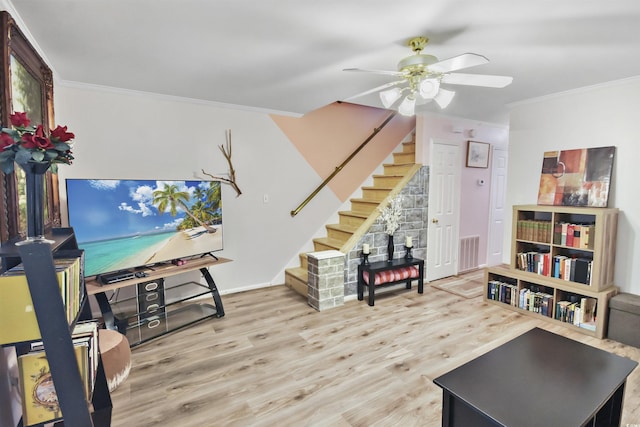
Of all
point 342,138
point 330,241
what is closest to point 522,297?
point 330,241

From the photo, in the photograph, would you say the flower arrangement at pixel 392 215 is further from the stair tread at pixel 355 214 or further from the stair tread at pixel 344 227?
the stair tread at pixel 344 227

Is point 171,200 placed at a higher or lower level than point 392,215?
higher

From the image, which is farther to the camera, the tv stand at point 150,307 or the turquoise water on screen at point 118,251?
the tv stand at point 150,307

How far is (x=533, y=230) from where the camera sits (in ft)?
10.8

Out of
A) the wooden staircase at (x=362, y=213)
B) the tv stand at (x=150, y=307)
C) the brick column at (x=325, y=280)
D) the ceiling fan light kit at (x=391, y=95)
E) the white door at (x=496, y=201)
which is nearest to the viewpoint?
the ceiling fan light kit at (x=391, y=95)

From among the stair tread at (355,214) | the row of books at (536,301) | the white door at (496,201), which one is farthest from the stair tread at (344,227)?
the white door at (496,201)

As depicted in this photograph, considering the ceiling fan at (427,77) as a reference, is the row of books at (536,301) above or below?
below

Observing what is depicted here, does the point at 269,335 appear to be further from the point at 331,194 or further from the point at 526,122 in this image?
the point at 526,122

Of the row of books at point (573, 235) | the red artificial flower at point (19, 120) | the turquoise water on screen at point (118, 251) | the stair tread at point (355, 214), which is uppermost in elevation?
the red artificial flower at point (19, 120)

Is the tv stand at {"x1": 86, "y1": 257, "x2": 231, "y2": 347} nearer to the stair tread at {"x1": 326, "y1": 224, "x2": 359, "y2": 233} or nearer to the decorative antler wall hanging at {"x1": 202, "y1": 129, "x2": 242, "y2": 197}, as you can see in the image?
the decorative antler wall hanging at {"x1": 202, "y1": 129, "x2": 242, "y2": 197}

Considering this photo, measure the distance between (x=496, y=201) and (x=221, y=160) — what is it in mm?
4310

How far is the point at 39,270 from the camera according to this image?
3.27 feet

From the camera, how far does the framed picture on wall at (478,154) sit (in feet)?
15.2

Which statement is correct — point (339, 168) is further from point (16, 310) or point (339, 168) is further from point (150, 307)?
point (16, 310)
